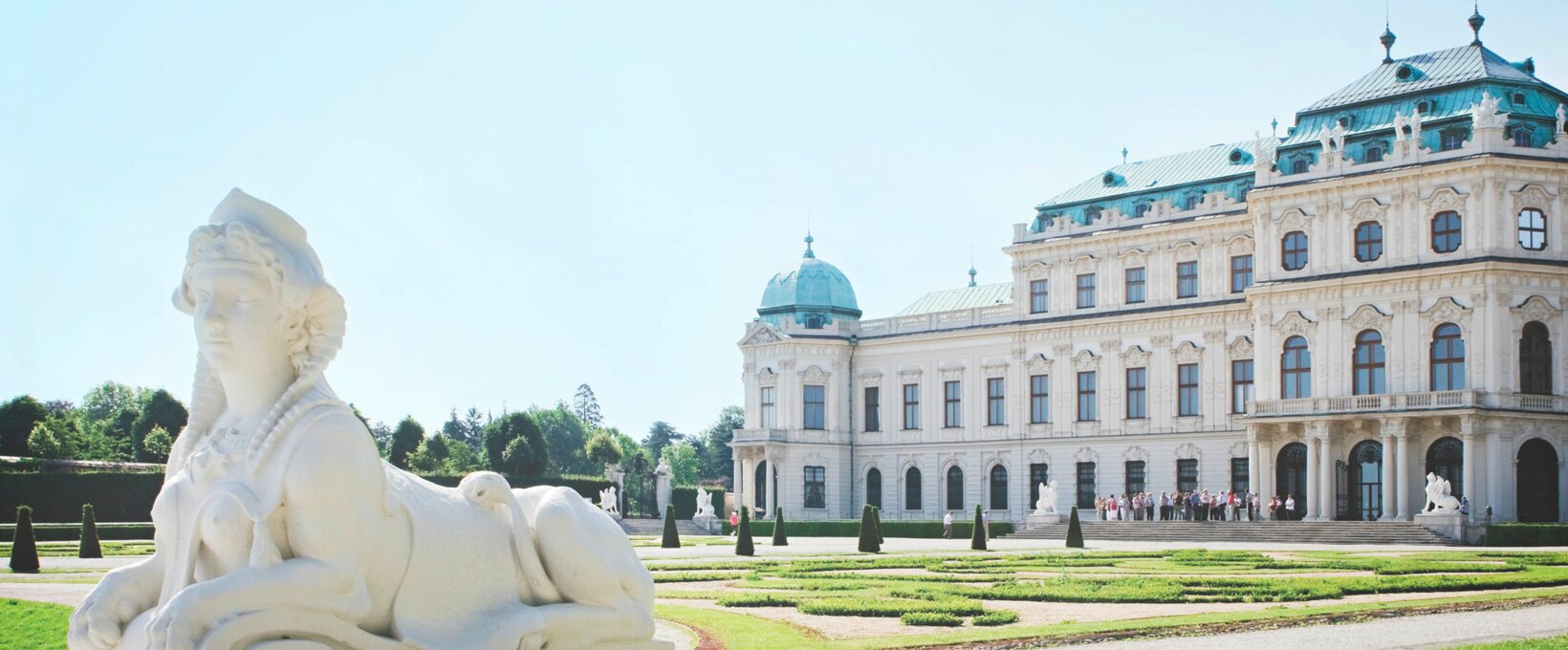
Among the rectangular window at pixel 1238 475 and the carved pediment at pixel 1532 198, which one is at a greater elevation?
the carved pediment at pixel 1532 198

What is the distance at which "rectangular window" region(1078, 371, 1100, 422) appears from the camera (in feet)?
177

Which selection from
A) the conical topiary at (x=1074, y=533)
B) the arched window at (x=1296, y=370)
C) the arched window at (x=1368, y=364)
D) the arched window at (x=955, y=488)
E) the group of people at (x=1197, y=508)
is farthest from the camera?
the arched window at (x=955, y=488)

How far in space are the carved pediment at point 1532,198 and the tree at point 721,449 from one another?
213 feet

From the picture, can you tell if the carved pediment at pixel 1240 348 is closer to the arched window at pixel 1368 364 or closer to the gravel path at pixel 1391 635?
the arched window at pixel 1368 364

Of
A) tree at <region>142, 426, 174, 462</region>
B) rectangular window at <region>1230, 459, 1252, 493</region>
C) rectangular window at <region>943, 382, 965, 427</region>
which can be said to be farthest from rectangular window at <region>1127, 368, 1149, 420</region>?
tree at <region>142, 426, 174, 462</region>

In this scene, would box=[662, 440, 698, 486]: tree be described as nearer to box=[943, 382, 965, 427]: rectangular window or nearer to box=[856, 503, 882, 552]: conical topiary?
box=[943, 382, 965, 427]: rectangular window

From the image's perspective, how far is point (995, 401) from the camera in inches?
2239

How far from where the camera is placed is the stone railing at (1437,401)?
4153 centimetres

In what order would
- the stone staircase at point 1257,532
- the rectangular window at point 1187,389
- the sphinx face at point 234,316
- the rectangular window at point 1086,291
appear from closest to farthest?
1. the sphinx face at point 234,316
2. the stone staircase at point 1257,532
3. the rectangular window at point 1187,389
4. the rectangular window at point 1086,291

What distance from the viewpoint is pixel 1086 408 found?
54062 millimetres

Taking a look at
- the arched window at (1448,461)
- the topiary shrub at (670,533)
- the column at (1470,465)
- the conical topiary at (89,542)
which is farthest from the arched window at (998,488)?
the conical topiary at (89,542)

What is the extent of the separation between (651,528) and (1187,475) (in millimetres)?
17681

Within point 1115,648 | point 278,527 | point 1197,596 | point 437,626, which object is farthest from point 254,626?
point 1197,596

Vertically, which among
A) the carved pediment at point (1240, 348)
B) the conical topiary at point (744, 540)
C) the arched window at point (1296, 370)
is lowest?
the conical topiary at point (744, 540)
